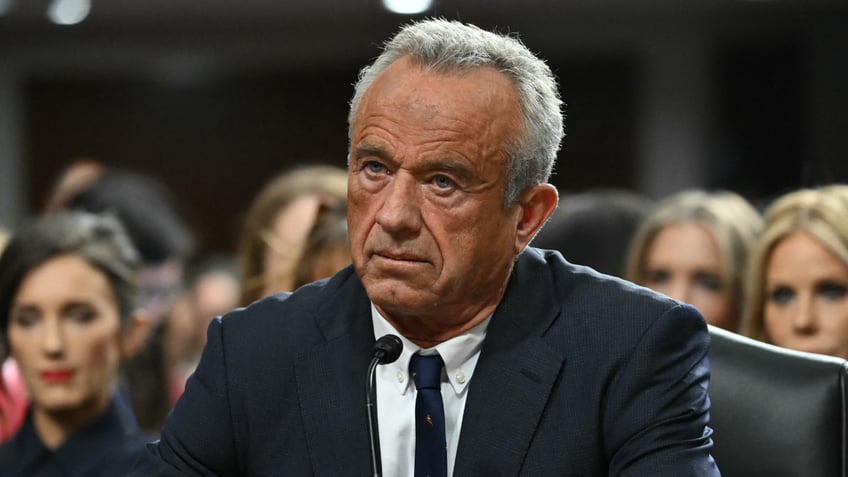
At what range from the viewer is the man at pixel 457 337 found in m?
1.88

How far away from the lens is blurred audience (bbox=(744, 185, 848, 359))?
315 cm

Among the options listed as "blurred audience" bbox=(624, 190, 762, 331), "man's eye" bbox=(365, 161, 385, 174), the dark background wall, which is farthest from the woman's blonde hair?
the dark background wall

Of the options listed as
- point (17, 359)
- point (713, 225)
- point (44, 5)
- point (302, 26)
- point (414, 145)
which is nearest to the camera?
point (414, 145)

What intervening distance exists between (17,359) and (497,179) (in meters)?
1.70

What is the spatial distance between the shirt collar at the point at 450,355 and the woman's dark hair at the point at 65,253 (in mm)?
1400

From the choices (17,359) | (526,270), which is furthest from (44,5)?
(526,270)

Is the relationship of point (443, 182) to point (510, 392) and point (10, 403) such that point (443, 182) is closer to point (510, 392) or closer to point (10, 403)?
point (510, 392)

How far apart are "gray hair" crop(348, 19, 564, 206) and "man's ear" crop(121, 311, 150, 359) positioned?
1481mm

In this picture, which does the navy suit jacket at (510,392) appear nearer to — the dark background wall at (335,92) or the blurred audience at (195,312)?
the blurred audience at (195,312)

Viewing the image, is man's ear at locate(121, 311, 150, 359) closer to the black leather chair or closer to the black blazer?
the black blazer

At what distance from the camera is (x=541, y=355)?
6.48 ft

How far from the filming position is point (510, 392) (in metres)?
1.95

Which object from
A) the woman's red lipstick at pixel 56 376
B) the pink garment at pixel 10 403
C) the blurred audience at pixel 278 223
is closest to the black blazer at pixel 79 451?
the woman's red lipstick at pixel 56 376

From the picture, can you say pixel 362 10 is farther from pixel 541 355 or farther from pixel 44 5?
pixel 541 355
